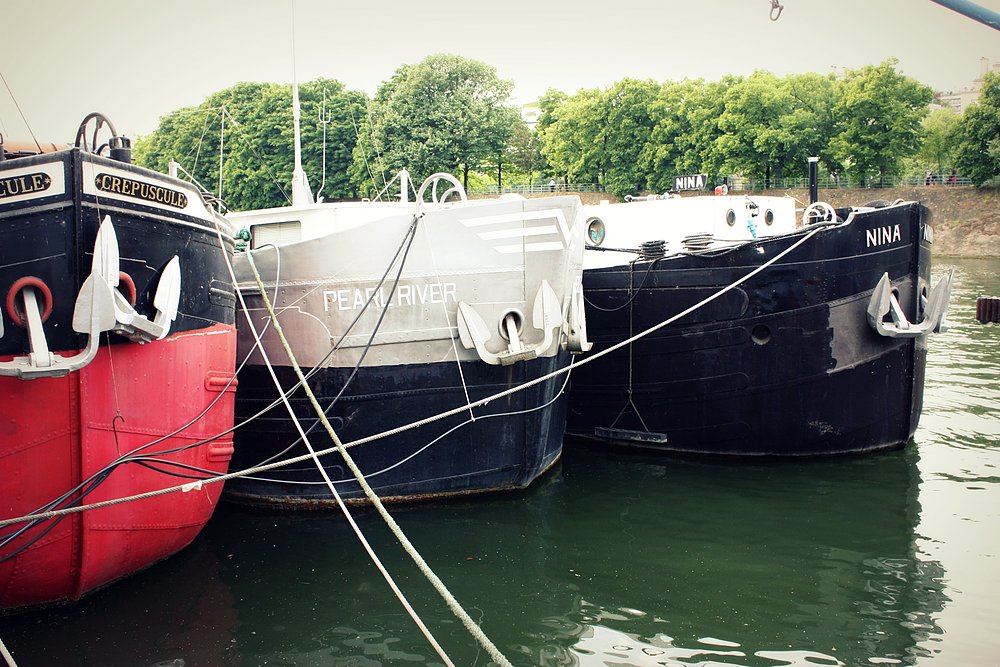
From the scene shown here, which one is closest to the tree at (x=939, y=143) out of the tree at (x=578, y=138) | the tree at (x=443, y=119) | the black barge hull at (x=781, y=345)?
the tree at (x=578, y=138)

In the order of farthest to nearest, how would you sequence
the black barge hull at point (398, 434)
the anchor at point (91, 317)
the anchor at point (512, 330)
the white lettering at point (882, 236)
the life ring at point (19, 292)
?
the white lettering at point (882, 236) < the black barge hull at point (398, 434) < the anchor at point (512, 330) < the life ring at point (19, 292) < the anchor at point (91, 317)

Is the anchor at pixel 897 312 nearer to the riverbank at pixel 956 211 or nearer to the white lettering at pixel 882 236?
the white lettering at pixel 882 236

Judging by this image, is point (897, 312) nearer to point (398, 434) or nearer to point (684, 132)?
point (398, 434)

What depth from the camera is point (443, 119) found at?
146ft

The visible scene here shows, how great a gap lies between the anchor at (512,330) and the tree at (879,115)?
45.3m

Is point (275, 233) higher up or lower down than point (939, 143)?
lower down

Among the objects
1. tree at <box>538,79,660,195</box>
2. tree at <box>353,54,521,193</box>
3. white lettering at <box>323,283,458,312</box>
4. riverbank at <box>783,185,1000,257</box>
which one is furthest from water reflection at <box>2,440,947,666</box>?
tree at <box>538,79,660,195</box>

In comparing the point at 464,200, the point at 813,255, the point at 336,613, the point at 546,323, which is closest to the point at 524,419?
the point at 546,323

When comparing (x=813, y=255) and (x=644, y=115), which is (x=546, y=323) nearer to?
(x=813, y=255)

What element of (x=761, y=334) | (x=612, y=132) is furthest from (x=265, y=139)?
(x=761, y=334)

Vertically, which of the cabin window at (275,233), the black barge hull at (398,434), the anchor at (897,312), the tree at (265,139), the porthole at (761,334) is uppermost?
the tree at (265,139)

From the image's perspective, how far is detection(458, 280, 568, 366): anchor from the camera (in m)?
8.77

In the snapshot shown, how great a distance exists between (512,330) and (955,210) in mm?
47313

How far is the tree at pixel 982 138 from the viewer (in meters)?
48.4
